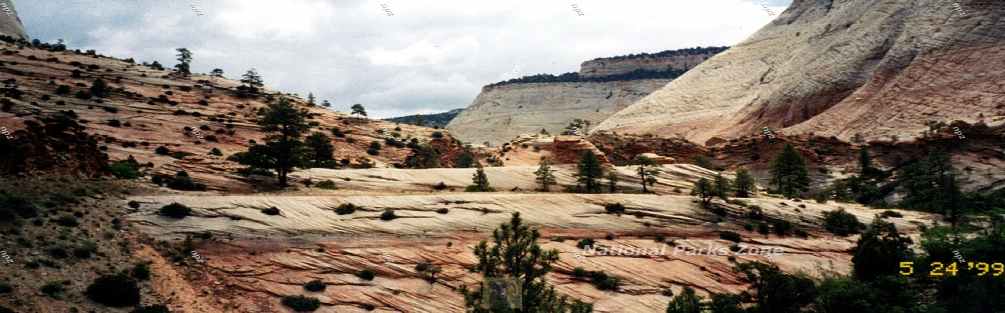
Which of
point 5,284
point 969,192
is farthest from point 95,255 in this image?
point 969,192

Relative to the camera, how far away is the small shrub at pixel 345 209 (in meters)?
45.7

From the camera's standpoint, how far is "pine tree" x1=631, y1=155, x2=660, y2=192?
66.6 m

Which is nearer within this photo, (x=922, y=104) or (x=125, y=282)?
(x=125, y=282)

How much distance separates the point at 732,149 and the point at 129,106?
7585 centimetres

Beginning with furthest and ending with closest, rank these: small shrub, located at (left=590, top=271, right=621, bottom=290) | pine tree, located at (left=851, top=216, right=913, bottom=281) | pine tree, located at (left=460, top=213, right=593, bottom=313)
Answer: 1. pine tree, located at (left=851, top=216, right=913, bottom=281)
2. small shrub, located at (left=590, top=271, right=621, bottom=290)
3. pine tree, located at (left=460, top=213, right=593, bottom=313)

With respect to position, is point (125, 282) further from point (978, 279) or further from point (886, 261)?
point (886, 261)

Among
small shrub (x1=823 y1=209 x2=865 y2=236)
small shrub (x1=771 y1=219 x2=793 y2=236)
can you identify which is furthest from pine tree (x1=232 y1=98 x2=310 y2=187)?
small shrub (x1=823 y1=209 x2=865 y2=236)

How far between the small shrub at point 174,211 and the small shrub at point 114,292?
30.6 feet

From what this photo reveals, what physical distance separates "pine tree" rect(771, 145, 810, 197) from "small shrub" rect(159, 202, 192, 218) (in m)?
59.8

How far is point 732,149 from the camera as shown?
3526 inches

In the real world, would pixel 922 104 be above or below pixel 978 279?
above

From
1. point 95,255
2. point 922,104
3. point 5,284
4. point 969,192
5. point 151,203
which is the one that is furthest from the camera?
point 922,104

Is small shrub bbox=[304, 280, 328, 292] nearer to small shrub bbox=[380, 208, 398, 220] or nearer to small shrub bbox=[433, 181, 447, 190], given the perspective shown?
small shrub bbox=[380, 208, 398, 220]

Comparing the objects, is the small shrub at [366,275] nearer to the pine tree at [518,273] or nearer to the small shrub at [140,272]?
the small shrub at [140,272]
